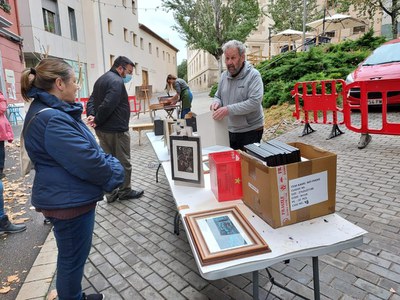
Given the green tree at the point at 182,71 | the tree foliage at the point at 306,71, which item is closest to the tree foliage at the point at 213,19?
the tree foliage at the point at 306,71

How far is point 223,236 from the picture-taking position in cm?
148

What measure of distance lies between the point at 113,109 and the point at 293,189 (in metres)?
2.63

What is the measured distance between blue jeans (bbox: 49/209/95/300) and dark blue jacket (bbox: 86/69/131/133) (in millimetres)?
1927

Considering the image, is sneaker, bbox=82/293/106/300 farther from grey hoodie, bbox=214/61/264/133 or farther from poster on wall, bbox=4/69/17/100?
poster on wall, bbox=4/69/17/100

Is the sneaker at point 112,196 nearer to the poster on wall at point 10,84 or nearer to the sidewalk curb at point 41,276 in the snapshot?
the sidewalk curb at point 41,276

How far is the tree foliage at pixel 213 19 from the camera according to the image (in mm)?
22781

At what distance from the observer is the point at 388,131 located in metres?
4.84

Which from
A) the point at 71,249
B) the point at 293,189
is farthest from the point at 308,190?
the point at 71,249

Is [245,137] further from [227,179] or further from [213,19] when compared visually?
[213,19]

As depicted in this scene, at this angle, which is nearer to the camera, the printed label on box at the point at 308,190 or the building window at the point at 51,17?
the printed label on box at the point at 308,190

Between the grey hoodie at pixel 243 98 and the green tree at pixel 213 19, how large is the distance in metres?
20.8

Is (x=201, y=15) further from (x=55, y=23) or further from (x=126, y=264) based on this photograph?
(x=126, y=264)

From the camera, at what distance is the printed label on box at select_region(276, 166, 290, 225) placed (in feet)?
4.70

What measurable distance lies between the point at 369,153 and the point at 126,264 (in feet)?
15.1
